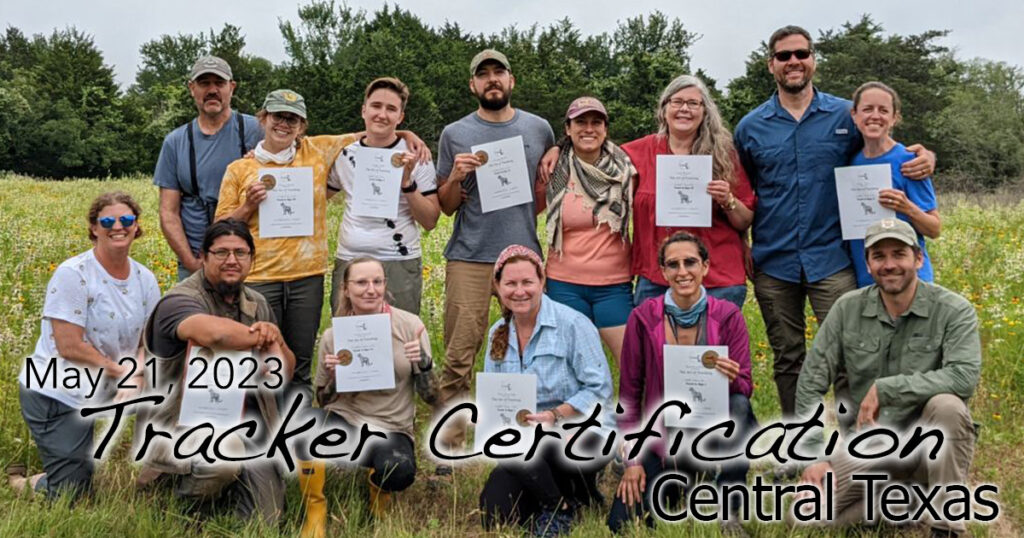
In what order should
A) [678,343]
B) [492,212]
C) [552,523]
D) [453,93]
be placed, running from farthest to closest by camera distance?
1. [453,93]
2. [492,212]
3. [678,343]
4. [552,523]

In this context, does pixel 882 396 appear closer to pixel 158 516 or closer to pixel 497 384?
pixel 497 384

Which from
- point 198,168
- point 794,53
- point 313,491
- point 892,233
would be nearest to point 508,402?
point 313,491

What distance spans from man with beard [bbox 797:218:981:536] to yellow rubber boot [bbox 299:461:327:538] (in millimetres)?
2834

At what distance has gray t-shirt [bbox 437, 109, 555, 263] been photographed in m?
5.80

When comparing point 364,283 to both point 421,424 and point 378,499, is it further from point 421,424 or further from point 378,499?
point 421,424

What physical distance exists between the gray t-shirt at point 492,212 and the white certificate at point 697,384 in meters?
1.60

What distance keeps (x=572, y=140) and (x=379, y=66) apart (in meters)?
50.6

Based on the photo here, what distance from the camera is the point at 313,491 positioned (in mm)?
4844

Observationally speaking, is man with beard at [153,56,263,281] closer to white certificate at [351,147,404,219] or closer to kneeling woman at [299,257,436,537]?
white certificate at [351,147,404,219]

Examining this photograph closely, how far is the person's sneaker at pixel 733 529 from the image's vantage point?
4363 mm

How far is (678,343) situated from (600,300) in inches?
32.0

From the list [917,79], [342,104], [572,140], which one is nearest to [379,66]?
[342,104]

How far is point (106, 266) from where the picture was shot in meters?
5.03

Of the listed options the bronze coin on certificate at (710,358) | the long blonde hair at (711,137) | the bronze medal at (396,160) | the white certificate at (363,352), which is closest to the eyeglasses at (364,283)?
the white certificate at (363,352)
